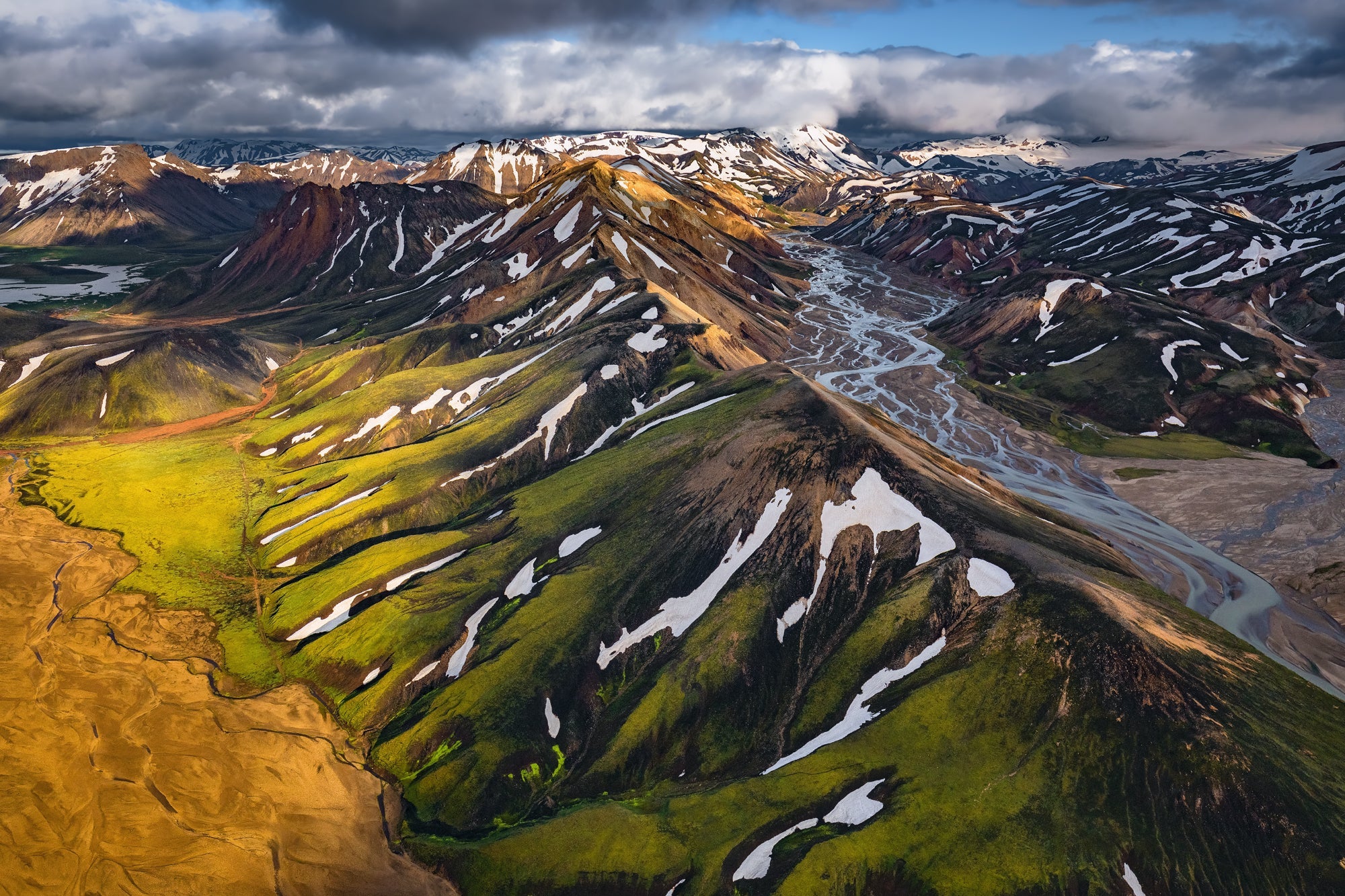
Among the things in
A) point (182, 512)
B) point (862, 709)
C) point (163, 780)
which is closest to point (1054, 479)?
point (862, 709)

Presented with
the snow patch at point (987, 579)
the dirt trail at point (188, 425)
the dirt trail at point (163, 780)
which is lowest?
the dirt trail at point (188, 425)

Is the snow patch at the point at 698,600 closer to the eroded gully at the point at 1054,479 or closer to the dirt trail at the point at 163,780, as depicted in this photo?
the dirt trail at the point at 163,780

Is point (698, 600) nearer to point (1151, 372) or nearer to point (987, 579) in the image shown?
point (987, 579)

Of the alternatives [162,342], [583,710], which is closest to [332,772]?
[583,710]

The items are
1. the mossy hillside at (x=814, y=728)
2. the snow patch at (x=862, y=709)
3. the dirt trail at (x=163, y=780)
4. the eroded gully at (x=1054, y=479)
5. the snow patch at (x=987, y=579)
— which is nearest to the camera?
the mossy hillside at (x=814, y=728)

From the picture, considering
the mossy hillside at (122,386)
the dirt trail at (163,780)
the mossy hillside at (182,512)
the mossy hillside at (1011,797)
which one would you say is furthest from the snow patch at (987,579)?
the mossy hillside at (122,386)

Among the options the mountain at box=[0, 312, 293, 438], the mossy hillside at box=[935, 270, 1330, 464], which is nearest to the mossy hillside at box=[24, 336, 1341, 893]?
the mossy hillside at box=[935, 270, 1330, 464]

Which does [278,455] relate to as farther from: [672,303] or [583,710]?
[583,710]

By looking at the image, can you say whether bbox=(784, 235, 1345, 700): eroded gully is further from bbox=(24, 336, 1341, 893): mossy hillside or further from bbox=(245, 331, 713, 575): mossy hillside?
bbox=(245, 331, 713, 575): mossy hillside
